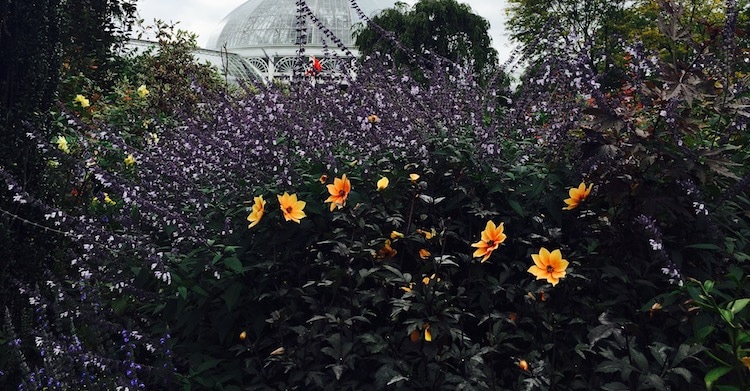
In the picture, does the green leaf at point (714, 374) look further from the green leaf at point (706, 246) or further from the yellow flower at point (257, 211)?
the yellow flower at point (257, 211)

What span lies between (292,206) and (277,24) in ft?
187

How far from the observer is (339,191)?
2.95 metres

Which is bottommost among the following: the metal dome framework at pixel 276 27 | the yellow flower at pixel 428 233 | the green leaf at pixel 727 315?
the metal dome framework at pixel 276 27

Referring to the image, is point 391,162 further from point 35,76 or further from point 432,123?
point 35,76

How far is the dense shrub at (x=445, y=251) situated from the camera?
2.76 m

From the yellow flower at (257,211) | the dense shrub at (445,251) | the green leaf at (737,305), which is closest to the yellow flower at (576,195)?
the dense shrub at (445,251)

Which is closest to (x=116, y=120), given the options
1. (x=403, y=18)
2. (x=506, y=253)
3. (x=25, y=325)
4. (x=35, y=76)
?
(x=35, y=76)

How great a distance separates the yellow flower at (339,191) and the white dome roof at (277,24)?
51124 mm

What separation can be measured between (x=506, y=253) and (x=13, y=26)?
310cm

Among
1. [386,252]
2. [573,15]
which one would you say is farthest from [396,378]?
[573,15]

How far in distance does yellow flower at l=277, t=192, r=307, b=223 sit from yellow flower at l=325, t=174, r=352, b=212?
12cm

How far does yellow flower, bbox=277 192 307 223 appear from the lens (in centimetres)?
292

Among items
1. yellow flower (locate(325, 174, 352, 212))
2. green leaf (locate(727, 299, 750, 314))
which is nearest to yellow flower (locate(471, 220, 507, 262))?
yellow flower (locate(325, 174, 352, 212))

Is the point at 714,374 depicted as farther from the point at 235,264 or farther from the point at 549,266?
the point at 235,264
